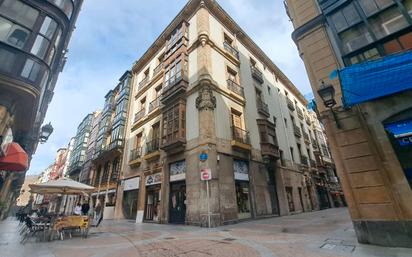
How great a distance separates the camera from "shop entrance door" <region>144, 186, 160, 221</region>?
14313 millimetres

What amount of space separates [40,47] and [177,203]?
10.6 meters

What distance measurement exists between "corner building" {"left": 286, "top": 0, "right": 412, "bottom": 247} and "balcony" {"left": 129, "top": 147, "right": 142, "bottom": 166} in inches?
565

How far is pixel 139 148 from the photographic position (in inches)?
704

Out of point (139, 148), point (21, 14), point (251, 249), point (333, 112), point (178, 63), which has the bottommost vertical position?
point (251, 249)

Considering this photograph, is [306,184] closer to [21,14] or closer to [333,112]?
[333,112]

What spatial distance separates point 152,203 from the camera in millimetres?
14930

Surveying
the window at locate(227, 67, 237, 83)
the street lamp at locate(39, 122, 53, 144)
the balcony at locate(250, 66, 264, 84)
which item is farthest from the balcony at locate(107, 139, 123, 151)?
the balcony at locate(250, 66, 264, 84)

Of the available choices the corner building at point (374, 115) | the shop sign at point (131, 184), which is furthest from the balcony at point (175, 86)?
the corner building at point (374, 115)

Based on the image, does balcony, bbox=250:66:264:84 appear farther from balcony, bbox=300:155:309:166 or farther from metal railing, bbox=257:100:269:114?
balcony, bbox=300:155:309:166

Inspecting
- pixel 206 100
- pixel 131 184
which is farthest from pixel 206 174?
pixel 131 184

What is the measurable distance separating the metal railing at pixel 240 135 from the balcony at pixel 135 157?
27.4ft

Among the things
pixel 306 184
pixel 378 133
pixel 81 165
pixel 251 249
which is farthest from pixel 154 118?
pixel 81 165

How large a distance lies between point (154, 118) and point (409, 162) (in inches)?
609

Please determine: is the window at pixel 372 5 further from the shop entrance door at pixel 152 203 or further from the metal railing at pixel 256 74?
the shop entrance door at pixel 152 203
